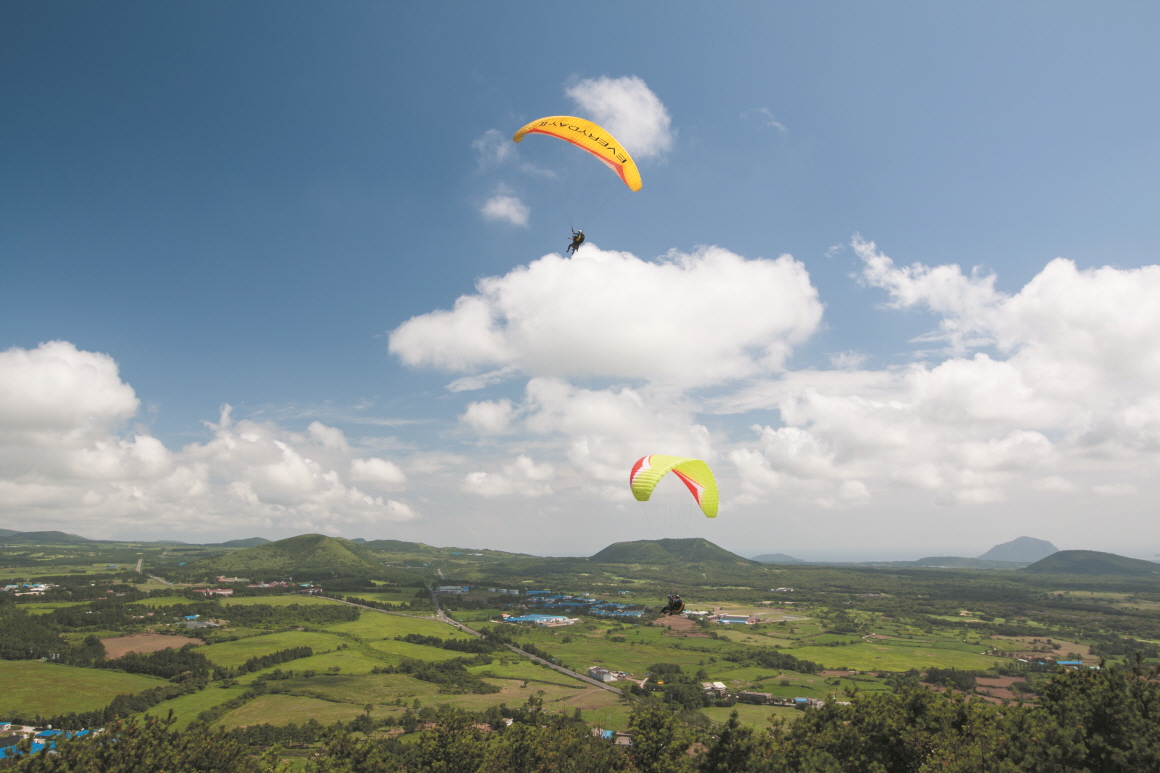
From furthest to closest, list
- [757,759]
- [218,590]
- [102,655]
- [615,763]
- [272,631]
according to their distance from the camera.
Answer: [218,590] < [272,631] < [102,655] < [615,763] < [757,759]

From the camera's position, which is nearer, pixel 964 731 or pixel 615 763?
pixel 964 731

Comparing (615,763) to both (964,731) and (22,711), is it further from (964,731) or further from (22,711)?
(22,711)

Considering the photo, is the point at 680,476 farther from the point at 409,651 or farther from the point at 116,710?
the point at 409,651

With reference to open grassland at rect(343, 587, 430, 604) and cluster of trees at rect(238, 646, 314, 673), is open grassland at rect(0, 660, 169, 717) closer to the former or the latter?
cluster of trees at rect(238, 646, 314, 673)

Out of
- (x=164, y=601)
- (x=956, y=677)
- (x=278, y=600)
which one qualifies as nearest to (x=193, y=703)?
(x=278, y=600)

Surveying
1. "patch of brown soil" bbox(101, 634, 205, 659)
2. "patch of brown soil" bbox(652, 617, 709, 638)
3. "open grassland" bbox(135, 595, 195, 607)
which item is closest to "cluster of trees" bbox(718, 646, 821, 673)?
"patch of brown soil" bbox(652, 617, 709, 638)

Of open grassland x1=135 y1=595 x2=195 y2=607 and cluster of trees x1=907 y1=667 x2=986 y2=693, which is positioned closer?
cluster of trees x1=907 y1=667 x2=986 y2=693

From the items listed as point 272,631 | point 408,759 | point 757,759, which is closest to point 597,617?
point 272,631

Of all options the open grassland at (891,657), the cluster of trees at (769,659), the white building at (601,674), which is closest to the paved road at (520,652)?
the white building at (601,674)
